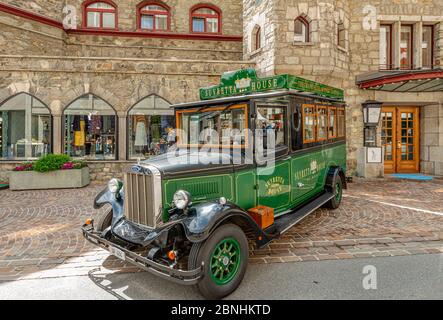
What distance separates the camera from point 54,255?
13.6 ft

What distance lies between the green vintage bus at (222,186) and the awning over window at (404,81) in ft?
16.2

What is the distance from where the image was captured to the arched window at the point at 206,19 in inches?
552

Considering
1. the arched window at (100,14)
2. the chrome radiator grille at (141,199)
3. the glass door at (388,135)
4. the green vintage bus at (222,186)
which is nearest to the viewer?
the green vintage bus at (222,186)

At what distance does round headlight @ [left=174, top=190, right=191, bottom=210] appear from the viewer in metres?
3.04

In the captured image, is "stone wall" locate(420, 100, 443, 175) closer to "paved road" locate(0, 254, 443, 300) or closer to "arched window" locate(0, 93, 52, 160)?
"paved road" locate(0, 254, 443, 300)

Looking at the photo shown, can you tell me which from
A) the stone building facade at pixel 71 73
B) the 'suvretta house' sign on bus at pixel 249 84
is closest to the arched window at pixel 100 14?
the stone building facade at pixel 71 73

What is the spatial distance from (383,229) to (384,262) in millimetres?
1501

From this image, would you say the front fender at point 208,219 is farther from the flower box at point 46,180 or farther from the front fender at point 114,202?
the flower box at point 46,180

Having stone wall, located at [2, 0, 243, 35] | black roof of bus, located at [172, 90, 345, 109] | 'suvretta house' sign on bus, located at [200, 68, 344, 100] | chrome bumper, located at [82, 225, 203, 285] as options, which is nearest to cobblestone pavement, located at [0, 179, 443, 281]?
chrome bumper, located at [82, 225, 203, 285]

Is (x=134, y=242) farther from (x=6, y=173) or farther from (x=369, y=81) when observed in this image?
A: (x=369, y=81)

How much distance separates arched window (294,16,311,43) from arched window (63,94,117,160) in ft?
23.1

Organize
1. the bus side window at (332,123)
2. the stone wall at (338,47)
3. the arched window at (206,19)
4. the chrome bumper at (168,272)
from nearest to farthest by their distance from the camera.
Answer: the chrome bumper at (168,272) < the bus side window at (332,123) < the stone wall at (338,47) < the arched window at (206,19)
